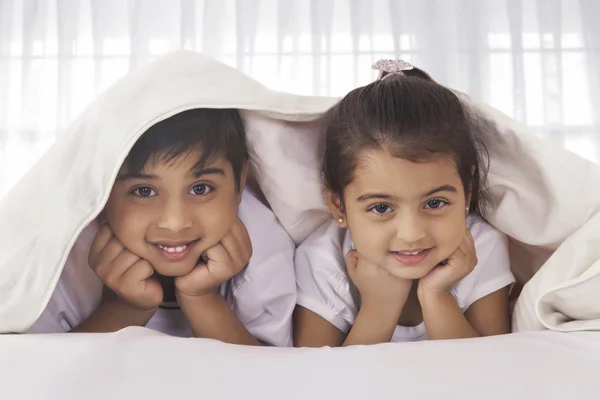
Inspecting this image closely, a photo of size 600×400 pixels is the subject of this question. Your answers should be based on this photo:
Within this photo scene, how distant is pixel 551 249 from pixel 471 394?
445mm

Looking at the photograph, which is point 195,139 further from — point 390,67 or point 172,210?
point 390,67

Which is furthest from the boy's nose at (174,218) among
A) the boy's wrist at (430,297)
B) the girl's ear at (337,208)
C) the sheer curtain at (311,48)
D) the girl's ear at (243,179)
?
the sheer curtain at (311,48)

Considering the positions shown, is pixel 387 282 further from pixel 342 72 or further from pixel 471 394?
pixel 342 72

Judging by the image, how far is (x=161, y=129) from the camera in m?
0.91

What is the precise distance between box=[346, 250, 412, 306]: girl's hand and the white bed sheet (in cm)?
22

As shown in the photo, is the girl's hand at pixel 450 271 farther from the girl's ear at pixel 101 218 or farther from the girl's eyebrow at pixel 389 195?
the girl's ear at pixel 101 218

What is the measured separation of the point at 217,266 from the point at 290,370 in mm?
297

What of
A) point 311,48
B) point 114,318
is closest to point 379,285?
point 114,318

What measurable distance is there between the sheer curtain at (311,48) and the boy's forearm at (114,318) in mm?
1923

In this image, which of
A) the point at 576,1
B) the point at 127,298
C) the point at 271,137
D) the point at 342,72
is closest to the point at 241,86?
the point at 271,137

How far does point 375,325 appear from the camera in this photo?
966 millimetres

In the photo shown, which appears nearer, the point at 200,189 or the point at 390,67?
the point at 200,189

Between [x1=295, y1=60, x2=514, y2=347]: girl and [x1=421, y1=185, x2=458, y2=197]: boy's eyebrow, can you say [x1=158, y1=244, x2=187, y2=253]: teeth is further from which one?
[x1=421, y1=185, x2=458, y2=197]: boy's eyebrow

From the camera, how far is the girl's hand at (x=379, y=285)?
971 mm
